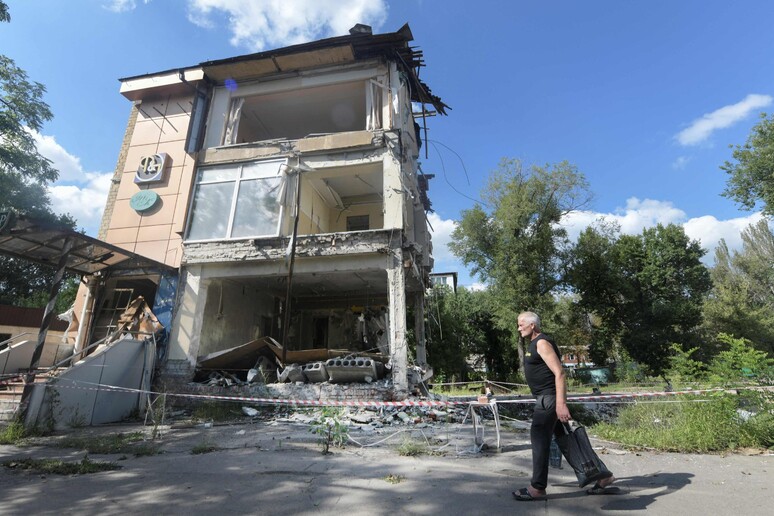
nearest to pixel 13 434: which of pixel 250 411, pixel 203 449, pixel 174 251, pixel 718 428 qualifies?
pixel 203 449

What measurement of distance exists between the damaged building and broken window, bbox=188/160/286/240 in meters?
0.04

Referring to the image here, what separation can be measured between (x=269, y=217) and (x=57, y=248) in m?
5.38

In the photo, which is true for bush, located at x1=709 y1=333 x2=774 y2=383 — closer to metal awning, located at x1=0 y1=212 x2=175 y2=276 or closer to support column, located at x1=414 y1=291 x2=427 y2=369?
support column, located at x1=414 y1=291 x2=427 y2=369

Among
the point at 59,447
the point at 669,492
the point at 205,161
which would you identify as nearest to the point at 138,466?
the point at 59,447

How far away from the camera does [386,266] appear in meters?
10.7

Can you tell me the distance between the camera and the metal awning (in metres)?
7.85

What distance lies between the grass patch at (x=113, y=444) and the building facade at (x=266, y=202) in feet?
13.4

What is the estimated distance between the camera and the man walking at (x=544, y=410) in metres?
3.28

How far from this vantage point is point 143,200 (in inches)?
508

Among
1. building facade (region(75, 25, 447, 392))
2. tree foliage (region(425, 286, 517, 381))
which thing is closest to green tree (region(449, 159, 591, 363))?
tree foliage (region(425, 286, 517, 381))

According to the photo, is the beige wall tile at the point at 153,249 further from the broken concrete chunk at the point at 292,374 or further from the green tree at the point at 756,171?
the green tree at the point at 756,171

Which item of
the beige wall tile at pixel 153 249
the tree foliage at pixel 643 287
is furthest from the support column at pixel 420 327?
the tree foliage at pixel 643 287

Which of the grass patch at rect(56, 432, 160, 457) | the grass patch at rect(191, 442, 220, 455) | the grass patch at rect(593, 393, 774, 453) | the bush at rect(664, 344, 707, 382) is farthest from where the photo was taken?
the bush at rect(664, 344, 707, 382)

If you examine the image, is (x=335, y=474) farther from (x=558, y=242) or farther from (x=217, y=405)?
(x=558, y=242)
